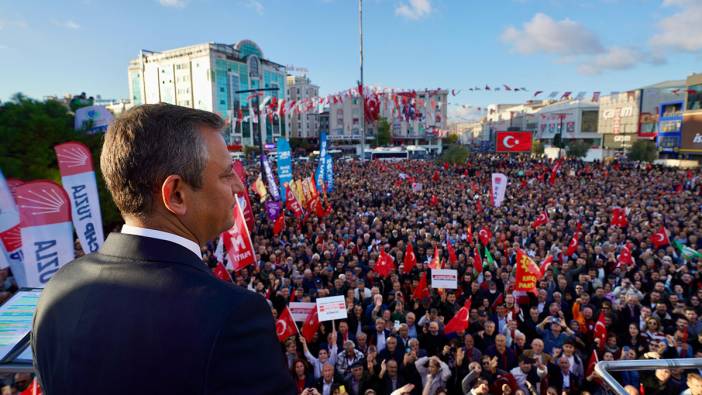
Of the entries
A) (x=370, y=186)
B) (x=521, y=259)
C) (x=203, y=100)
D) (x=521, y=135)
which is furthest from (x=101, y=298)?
(x=203, y=100)

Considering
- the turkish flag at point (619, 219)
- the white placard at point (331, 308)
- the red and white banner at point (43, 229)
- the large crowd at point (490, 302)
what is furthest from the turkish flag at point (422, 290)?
the turkish flag at point (619, 219)

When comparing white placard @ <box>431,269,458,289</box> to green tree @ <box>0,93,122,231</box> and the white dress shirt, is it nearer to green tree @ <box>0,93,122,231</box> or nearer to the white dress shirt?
the white dress shirt

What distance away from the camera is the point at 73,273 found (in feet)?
3.50

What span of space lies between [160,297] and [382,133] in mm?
74734

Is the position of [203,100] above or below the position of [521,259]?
above

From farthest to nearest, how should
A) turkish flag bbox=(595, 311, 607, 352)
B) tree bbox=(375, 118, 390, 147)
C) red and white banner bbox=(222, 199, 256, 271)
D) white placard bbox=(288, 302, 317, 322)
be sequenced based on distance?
tree bbox=(375, 118, 390, 147) → red and white banner bbox=(222, 199, 256, 271) → white placard bbox=(288, 302, 317, 322) → turkish flag bbox=(595, 311, 607, 352)

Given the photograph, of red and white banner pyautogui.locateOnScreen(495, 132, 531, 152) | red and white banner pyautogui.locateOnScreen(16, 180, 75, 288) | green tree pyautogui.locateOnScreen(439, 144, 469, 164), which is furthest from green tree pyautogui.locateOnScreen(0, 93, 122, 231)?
red and white banner pyautogui.locateOnScreen(495, 132, 531, 152)

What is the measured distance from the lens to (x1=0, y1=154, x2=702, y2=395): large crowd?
5.11 meters

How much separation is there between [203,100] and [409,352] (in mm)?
67911

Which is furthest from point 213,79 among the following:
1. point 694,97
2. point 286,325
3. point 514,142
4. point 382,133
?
point 286,325

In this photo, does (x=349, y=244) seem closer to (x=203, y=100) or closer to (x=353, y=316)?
(x=353, y=316)

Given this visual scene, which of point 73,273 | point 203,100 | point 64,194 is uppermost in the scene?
point 203,100

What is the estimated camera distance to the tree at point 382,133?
74.1 meters

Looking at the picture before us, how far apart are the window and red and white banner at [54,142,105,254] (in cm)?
4767
